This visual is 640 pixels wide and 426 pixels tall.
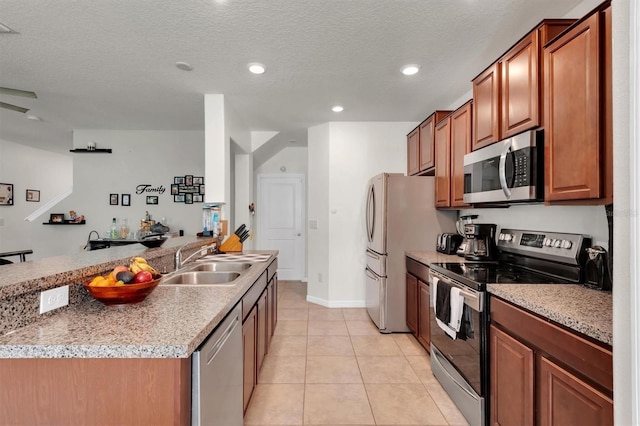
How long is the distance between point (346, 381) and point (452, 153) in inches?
87.0

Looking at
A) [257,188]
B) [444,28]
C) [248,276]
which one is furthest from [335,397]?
[257,188]

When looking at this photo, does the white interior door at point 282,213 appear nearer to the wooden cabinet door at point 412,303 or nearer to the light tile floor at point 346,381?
the light tile floor at point 346,381

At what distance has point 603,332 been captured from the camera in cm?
104

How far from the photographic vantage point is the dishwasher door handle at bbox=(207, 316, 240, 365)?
1112 millimetres

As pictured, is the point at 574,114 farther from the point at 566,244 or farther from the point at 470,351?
the point at 470,351

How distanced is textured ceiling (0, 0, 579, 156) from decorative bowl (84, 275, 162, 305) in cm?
168

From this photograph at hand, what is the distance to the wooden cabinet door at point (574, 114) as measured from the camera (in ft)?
4.42

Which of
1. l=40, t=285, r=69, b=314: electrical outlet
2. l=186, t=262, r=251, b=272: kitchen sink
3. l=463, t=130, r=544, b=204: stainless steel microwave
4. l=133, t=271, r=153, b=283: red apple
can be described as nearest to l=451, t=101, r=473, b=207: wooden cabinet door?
l=463, t=130, r=544, b=204: stainless steel microwave

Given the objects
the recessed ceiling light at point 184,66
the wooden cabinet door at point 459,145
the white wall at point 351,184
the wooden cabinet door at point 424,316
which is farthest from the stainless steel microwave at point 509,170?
the recessed ceiling light at point 184,66

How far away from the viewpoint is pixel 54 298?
1.19 meters

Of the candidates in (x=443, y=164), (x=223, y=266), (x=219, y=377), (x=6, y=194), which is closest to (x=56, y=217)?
(x=6, y=194)

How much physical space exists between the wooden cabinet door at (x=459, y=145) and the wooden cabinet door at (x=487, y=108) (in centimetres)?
18

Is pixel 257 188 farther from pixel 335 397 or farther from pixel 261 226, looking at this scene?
pixel 335 397

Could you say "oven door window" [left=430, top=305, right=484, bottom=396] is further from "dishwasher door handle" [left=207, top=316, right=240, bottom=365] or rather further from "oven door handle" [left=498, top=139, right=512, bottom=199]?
"dishwasher door handle" [left=207, top=316, right=240, bottom=365]
